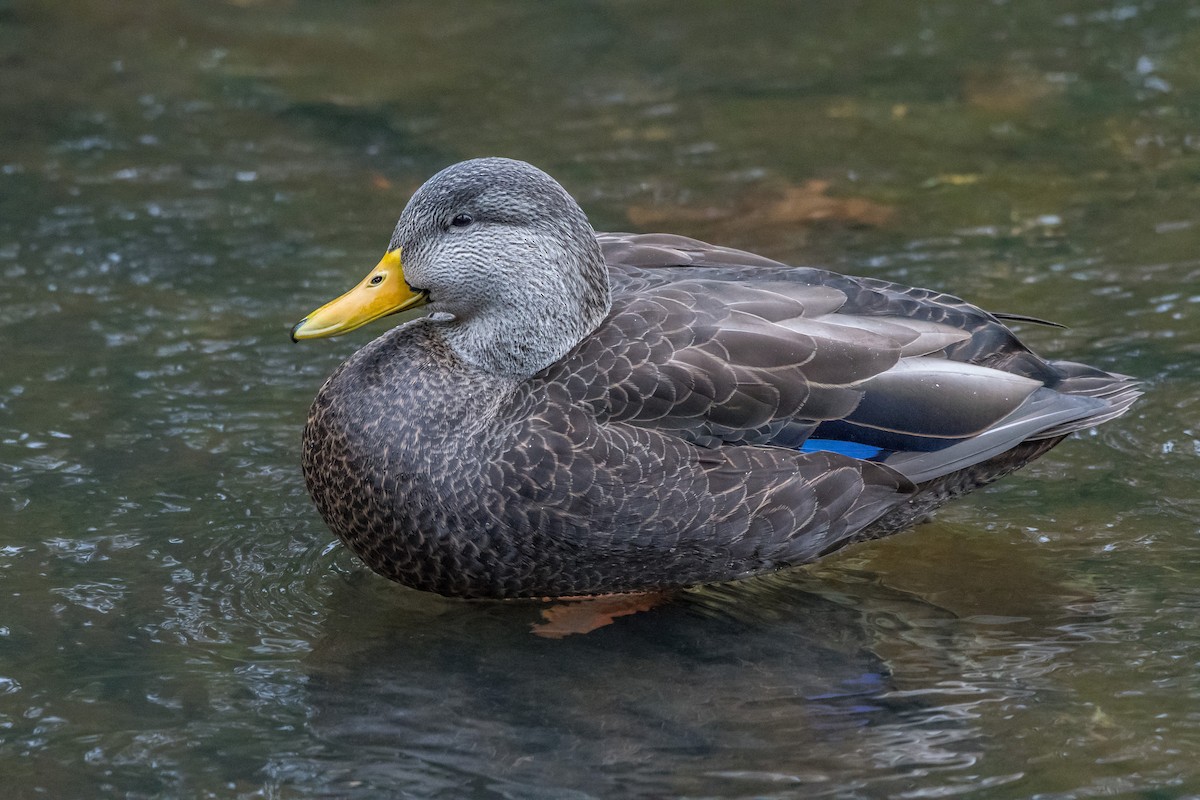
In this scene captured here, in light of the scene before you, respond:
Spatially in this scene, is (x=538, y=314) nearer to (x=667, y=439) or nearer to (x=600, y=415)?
(x=600, y=415)

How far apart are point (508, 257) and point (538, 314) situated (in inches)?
8.6

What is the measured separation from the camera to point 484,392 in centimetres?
530

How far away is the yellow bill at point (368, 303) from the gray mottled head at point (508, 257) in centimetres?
5

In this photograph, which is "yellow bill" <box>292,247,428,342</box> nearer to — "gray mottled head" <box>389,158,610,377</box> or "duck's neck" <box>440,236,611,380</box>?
"gray mottled head" <box>389,158,610,377</box>

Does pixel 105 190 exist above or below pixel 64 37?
below

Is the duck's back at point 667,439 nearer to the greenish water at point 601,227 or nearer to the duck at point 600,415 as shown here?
the duck at point 600,415

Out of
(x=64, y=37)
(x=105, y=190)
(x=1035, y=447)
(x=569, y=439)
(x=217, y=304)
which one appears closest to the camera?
(x=569, y=439)

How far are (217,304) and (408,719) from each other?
316 centimetres

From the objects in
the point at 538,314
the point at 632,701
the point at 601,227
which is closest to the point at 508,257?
the point at 538,314

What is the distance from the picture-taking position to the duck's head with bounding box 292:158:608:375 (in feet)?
17.2

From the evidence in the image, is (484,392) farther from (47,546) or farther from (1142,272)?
(1142,272)

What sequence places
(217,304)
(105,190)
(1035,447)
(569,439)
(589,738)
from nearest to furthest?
(589,738) < (569,439) < (1035,447) < (217,304) < (105,190)

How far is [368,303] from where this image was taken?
5238 millimetres

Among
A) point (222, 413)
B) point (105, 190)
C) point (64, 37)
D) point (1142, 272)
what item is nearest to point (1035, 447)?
point (1142, 272)
